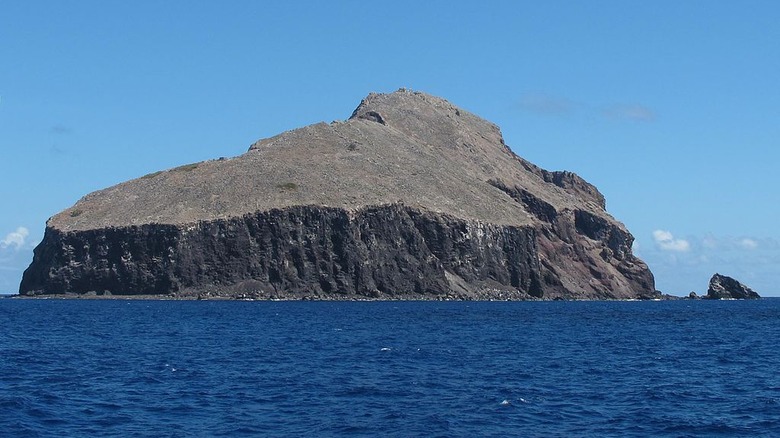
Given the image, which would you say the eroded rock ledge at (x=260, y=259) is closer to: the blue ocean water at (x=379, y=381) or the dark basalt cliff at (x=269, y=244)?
the dark basalt cliff at (x=269, y=244)

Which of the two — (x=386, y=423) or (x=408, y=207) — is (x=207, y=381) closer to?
(x=386, y=423)

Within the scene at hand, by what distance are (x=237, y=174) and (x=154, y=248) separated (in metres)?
27.7

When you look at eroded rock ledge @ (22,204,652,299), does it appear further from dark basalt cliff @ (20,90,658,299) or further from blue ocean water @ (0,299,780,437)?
Result: blue ocean water @ (0,299,780,437)

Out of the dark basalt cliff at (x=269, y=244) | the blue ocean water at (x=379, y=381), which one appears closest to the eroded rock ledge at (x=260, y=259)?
the dark basalt cliff at (x=269, y=244)

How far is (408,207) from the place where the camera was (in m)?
190

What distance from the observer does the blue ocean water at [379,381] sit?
40031 millimetres

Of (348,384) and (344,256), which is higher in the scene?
(344,256)

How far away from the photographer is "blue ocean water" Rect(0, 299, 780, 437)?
131ft

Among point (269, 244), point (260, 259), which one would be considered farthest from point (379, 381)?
point (269, 244)

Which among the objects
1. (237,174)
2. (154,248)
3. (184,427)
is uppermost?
(237,174)

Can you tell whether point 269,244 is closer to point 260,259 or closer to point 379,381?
point 260,259

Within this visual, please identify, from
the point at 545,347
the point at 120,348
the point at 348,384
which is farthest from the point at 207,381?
the point at 545,347

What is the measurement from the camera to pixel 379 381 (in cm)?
5212

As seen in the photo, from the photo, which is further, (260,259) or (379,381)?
(260,259)
